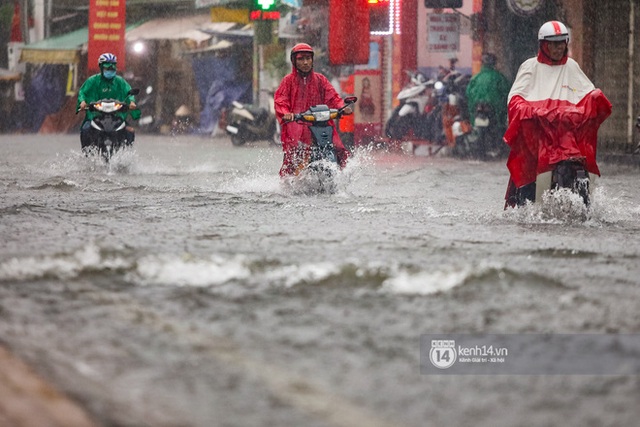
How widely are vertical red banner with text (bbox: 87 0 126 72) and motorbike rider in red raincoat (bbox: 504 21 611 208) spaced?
27.5m

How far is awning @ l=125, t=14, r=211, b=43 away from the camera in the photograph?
131 feet

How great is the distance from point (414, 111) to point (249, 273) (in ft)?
63.6

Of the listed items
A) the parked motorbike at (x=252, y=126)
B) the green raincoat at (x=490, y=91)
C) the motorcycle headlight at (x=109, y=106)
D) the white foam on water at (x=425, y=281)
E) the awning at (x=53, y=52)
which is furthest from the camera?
the awning at (x=53, y=52)

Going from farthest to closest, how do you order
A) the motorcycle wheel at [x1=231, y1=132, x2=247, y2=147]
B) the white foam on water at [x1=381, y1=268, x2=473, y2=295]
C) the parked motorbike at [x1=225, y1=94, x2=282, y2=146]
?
1. the parked motorbike at [x1=225, y1=94, x2=282, y2=146]
2. the motorcycle wheel at [x1=231, y1=132, x2=247, y2=147]
3. the white foam on water at [x1=381, y1=268, x2=473, y2=295]

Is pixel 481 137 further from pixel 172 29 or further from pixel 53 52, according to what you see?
pixel 53 52

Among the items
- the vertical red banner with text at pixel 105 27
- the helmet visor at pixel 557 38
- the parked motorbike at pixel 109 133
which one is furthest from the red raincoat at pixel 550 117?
the vertical red banner with text at pixel 105 27

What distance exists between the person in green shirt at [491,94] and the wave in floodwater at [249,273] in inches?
619

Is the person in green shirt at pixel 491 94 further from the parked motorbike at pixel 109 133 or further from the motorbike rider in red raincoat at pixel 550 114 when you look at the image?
the motorbike rider in red raincoat at pixel 550 114

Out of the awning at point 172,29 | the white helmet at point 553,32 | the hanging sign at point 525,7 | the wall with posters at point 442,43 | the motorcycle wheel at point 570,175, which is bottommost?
the motorcycle wheel at point 570,175

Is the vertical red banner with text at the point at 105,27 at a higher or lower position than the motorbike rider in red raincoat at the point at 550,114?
higher

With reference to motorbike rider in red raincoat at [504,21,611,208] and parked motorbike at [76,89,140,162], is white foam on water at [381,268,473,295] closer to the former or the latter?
motorbike rider in red raincoat at [504,21,611,208]

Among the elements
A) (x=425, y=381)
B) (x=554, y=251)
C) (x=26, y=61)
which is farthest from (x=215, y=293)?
(x=26, y=61)

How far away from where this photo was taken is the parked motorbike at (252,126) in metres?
29.1

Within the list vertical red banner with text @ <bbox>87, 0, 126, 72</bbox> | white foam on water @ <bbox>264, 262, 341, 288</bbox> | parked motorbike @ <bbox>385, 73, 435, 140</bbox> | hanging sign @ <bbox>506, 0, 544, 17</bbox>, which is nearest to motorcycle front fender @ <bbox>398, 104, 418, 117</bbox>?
parked motorbike @ <bbox>385, 73, 435, 140</bbox>
